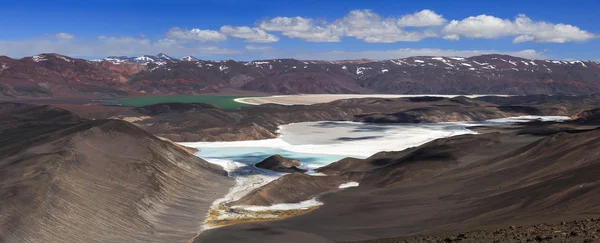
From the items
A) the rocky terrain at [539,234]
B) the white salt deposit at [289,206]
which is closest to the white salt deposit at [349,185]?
the white salt deposit at [289,206]

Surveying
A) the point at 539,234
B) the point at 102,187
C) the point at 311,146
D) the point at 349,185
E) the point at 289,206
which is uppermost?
the point at 539,234

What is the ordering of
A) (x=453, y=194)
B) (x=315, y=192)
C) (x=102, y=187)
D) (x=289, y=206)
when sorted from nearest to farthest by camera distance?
(x=102, y=187)
(x=453, y=194)
(x=289, y=206)
(x=315, y=192)

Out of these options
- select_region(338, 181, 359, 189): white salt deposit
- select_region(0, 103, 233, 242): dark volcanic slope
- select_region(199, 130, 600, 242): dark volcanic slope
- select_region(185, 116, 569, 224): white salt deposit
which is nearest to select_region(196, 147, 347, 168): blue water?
select_region(185, 116, 569, 224): white salt deposit

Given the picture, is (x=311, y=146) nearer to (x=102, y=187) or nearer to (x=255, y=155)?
(x=255, y=155)

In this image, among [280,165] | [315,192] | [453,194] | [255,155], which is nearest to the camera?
[453,194]

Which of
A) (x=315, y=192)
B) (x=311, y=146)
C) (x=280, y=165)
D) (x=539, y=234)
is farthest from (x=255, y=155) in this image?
(x=539, y=234)

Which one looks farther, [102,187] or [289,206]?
[289,206]

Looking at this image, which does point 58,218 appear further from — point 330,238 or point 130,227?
point 330,238

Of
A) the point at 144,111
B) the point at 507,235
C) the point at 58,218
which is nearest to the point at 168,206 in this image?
the point at 58,218
